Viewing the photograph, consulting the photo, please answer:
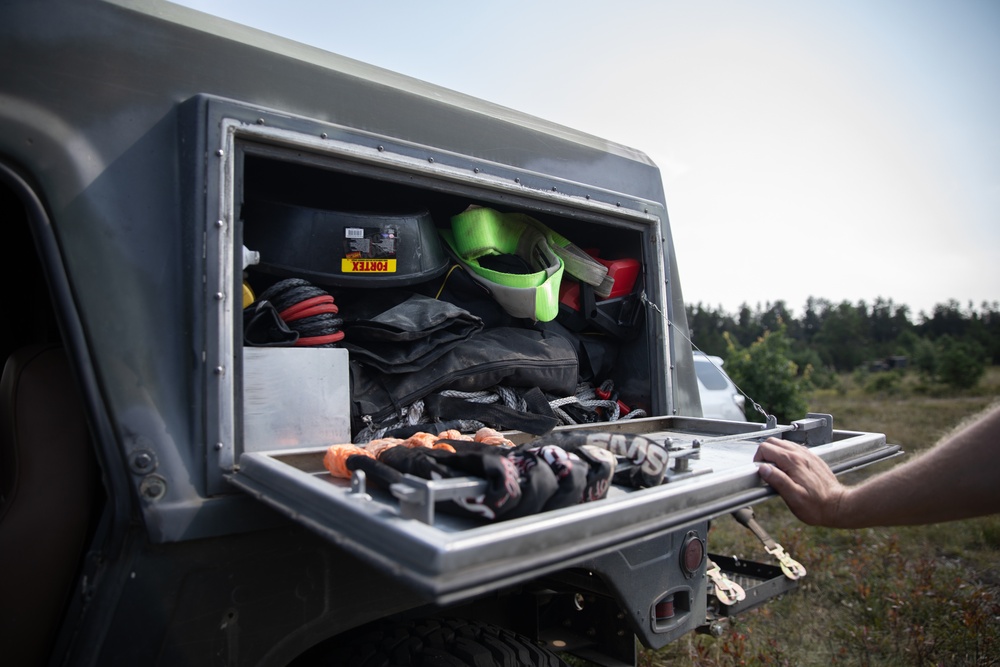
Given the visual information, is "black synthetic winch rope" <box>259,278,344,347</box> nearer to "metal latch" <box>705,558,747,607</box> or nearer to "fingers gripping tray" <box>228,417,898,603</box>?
"fingers gripping tray" <box>228,417,898,603</box>

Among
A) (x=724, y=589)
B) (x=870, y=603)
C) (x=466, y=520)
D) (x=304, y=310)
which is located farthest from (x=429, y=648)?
(x=870, y=603)

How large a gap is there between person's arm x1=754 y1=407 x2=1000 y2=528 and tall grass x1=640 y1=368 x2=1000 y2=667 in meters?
0.80

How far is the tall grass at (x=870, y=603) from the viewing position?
137 inches

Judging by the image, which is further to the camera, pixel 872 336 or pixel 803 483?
pixel 872 336

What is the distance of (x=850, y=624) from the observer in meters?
3.98

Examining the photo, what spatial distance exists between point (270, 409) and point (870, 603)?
420cm

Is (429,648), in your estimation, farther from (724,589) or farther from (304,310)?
(724,589)

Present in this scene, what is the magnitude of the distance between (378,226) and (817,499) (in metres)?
1.55

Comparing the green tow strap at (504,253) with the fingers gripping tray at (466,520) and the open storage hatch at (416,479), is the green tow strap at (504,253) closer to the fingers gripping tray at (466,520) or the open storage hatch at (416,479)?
the open storage hatch at (416,479)

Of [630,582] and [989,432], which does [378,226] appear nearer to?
[630,582]

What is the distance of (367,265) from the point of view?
221 cm

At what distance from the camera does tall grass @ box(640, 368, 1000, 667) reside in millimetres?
3486

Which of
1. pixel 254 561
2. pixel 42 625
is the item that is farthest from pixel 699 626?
pixel 42 625

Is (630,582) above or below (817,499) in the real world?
below
